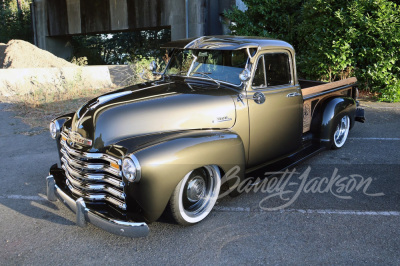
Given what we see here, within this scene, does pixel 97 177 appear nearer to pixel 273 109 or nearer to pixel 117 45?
pixel 273 109

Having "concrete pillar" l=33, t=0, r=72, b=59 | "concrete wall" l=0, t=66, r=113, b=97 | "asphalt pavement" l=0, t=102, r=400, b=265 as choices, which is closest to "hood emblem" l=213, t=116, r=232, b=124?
"asphalt pavement" l=0, t=102, r=400, b=265

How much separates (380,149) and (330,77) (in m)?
4.47

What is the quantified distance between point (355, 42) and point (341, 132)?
15.1 ft

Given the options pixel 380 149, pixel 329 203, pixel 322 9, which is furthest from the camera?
pixel 322 9

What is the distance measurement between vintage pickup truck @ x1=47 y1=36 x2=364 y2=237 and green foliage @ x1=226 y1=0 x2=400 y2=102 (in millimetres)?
5288

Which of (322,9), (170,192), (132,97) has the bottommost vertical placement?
(170,192)

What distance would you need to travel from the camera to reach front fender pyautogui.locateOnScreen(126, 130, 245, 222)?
A: 2854 millimetres

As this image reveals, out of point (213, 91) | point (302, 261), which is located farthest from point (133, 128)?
point (302, 261)

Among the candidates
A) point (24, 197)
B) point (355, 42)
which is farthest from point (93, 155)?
point (355, 42)

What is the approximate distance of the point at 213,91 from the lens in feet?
12.4

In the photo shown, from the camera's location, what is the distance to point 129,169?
9.26ft

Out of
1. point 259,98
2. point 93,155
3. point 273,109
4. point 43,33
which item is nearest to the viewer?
point 93,155

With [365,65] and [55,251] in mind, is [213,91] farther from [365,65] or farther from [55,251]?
[365,65]

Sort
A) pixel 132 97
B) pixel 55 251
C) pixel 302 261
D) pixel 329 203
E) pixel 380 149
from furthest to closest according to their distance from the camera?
pixel 380 149, pixel 329 203, pixel 132 97, pixel 55 251, pixel 302 261
